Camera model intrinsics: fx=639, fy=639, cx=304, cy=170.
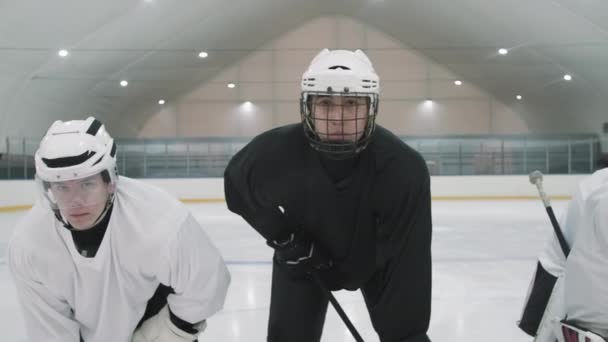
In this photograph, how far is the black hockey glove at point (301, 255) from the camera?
1.83m

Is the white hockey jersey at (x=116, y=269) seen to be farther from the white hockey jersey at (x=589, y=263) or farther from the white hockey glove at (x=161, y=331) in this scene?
the white hockey jersey at (x=589, y=263)

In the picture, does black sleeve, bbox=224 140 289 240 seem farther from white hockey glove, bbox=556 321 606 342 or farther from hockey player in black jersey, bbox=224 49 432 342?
white hockey glove, bbox=556 321 606 342

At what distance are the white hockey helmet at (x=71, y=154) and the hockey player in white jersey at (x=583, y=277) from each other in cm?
124

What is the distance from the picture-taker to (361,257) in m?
1.81

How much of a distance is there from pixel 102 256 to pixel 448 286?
259cm

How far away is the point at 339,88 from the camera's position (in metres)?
1.60

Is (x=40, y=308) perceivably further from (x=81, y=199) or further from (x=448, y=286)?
(x=448, y=286)

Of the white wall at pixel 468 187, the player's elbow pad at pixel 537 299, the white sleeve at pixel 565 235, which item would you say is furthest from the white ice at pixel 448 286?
the white wall at pixel 468 187

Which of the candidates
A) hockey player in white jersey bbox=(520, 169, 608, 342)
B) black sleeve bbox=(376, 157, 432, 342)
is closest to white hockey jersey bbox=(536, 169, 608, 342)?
hockey player in white jersey bbox=(520, 169, 608, 342)

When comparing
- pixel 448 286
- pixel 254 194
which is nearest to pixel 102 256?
pixel 254 194

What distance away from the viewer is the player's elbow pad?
6.59ft

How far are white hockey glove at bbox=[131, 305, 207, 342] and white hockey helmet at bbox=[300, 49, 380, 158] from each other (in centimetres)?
66

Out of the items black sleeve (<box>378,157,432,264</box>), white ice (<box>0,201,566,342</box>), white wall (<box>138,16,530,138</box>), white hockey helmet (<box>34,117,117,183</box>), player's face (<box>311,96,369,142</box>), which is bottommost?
white ice (<box>0,201,566,342</box>)

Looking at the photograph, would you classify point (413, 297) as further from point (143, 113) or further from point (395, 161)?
point (143, 113)
